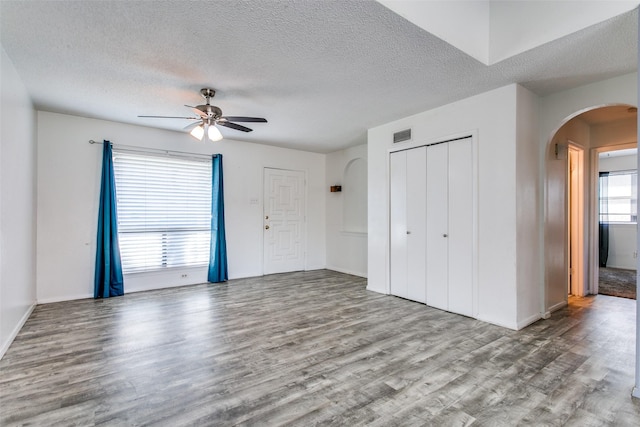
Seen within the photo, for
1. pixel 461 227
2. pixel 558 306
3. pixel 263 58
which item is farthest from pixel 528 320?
pixel 263 58

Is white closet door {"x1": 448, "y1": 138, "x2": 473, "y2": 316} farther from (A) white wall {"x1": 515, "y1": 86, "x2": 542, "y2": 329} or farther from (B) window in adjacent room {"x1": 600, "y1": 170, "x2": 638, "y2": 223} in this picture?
(B) window in adjacent room {"x1": 600, "y1": 170, "x2": 638, "y2": 223}

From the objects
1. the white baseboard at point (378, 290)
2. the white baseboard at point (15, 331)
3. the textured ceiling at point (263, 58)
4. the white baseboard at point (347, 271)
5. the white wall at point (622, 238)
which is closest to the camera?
the textured ceiling at point (263, 58)

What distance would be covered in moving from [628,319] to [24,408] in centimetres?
566

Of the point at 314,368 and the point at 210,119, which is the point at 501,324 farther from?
the point at 210,119

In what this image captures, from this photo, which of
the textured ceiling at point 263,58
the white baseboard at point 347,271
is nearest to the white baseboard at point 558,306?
the textured ceiling at point 263,58

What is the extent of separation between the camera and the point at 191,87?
11.1 feet

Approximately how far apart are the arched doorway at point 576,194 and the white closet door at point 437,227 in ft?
3.70

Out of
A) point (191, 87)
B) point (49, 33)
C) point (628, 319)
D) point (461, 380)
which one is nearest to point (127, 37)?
point (49, 33)

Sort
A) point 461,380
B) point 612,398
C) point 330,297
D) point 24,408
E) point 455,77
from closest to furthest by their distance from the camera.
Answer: point 24,408 < point 612,398 < point 461,380 < point 455,77 < point 330,297

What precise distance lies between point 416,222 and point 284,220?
3042 mm

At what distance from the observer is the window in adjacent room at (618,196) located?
7.20 metres

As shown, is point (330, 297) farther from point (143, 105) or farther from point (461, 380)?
point (143, 105)

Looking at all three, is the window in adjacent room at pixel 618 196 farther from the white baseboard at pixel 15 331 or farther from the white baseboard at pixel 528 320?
the white baseboard at pixel 15 331

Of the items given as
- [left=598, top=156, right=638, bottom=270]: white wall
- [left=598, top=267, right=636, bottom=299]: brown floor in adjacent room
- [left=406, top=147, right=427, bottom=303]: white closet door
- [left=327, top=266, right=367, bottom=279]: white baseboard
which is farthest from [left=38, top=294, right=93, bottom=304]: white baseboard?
[left=598, top=156, right=638, bottom=270]: white wall
